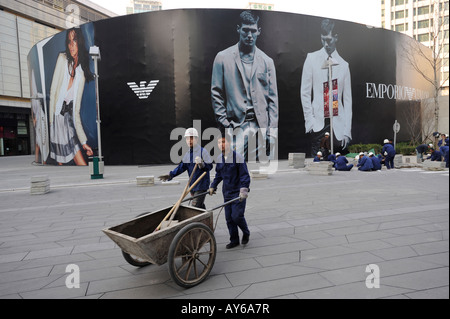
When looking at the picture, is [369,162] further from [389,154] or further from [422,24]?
[422,24]

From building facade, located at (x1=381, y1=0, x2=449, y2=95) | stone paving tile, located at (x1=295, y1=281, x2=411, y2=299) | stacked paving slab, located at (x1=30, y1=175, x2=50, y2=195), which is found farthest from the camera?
building facade, located at (x1=381, y1=0, x2=449, y2=95)

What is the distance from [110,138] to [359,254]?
19568 millimetres

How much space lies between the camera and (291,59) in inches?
851

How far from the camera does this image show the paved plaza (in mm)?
3516

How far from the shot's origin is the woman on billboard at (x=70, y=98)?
21.7 metres

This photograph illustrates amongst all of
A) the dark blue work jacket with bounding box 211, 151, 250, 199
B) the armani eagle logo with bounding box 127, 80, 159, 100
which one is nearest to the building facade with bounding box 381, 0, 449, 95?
the armani eagle logo with bounding box 127, 80, 159, 100

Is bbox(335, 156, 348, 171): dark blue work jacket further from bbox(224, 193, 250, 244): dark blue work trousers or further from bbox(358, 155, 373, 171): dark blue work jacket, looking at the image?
bbox(224, 193, 250, 244): dark blue work trousers

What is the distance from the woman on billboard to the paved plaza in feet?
46.7

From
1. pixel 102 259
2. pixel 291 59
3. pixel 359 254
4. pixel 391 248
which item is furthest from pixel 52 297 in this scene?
pixel 291 59

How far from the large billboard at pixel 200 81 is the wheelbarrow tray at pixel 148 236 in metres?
16.1

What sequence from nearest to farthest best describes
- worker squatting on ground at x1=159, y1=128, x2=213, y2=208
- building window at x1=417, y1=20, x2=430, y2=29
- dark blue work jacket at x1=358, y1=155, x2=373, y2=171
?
worker squatting on ground at x1=159, y1=128, x2=213, y2=208, dark blue work jacket at x1=358, y1=155, x2=373, y2=171, building window at x1=417, y1=20, x2=430, y2=29

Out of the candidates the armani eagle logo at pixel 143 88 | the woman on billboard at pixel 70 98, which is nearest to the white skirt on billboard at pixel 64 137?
the woman on billboard at pixel 70 98

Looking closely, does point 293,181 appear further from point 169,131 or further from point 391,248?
point 169,131

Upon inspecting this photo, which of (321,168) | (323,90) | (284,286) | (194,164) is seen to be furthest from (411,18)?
(284,286)
